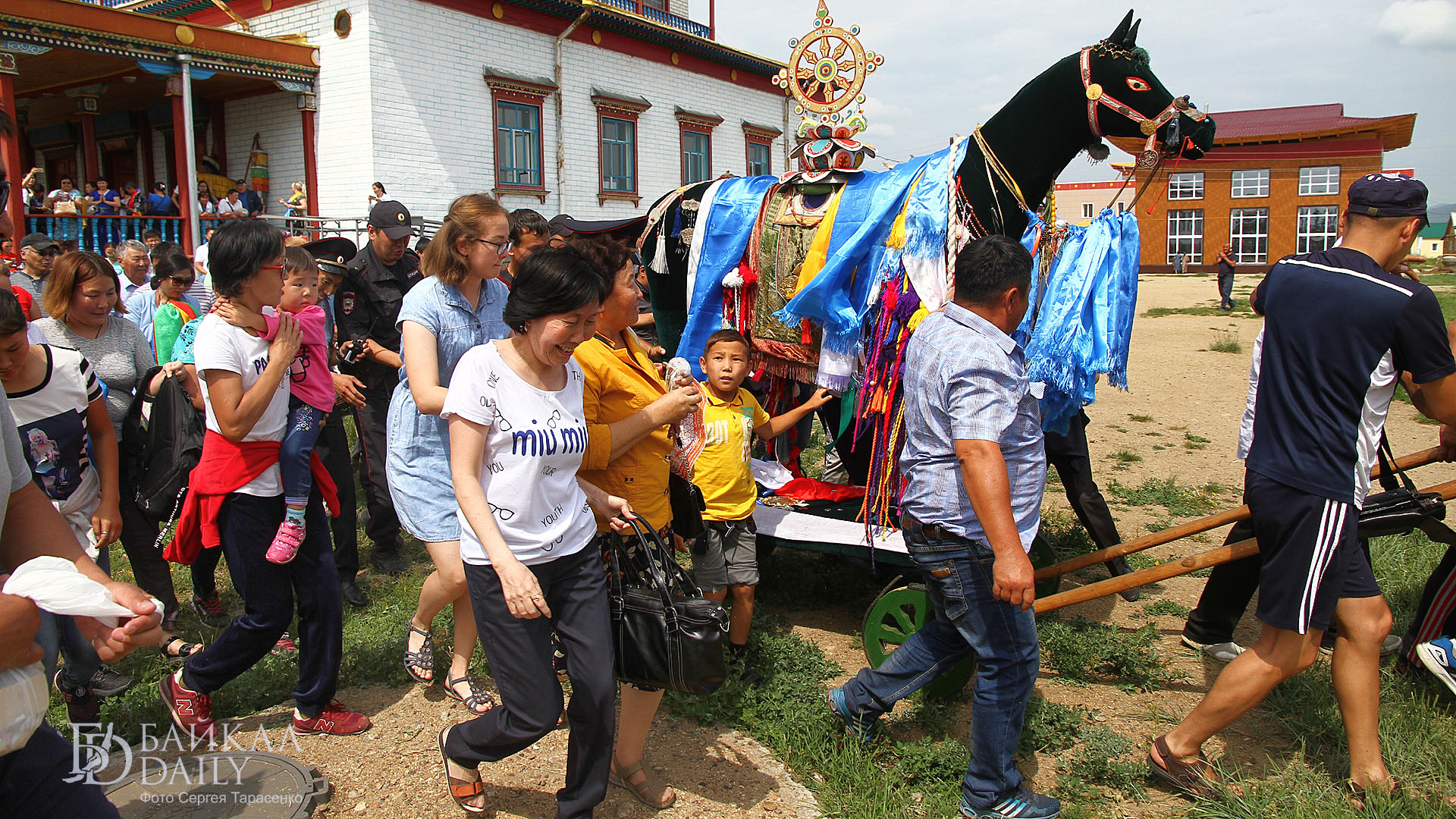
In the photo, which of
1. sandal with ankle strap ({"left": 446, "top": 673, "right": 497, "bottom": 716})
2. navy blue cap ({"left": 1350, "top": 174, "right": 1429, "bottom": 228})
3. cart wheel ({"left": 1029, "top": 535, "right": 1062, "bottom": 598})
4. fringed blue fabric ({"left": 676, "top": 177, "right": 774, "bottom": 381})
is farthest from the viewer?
fringed blue fabric ({"left": 676, "top": 177, "right": 774, "bottom": 381})

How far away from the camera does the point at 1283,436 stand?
2.81m

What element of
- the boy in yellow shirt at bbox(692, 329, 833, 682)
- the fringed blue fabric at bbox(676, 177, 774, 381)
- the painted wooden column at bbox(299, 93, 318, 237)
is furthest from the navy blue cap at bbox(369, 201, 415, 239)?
the painted wooden column at bbox(299, 93, 318, 237)

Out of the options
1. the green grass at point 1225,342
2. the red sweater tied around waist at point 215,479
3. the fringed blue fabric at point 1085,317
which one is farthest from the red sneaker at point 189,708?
the green grass at point 1225,342

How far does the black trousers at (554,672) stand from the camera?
2.53 m

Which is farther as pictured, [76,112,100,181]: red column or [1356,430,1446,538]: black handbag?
[76,112,100,181]: red column

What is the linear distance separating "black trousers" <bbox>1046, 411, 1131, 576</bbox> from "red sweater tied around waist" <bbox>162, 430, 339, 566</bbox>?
353cm

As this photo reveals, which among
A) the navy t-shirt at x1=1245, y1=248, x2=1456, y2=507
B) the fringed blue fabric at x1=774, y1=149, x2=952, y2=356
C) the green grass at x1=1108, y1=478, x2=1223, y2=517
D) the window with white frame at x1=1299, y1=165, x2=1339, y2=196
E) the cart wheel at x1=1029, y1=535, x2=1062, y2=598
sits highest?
the window with white frame at x1=1299, y1=165, x2=1339, y2=196

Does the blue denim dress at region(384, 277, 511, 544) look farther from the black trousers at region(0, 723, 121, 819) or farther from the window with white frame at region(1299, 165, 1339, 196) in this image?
the window with white frame at region(1299, 165, 1339, 196)

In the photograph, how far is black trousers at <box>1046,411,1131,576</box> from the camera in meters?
4.56

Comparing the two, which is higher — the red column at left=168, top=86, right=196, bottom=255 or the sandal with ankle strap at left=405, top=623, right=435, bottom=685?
the red column at left=168, top=86, right=196, bottom=255

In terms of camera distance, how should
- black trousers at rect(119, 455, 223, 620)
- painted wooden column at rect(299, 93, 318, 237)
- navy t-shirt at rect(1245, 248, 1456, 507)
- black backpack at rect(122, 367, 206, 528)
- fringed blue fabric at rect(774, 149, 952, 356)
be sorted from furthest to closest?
painted wooden column at rect(299, 93, 318, 237)
fringed blue fabric at rect(774, 149, 952, 356)
black trousers at rect(119, 455, 223, 620)
black backpack at rect(122, 367, 206, 528)
navy t-shirt at rect(1245, 248, 1456, 507)

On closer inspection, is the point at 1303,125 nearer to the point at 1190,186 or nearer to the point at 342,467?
the point at 1190,186

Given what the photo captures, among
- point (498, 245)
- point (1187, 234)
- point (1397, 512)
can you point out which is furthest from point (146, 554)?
point (1187, 234)

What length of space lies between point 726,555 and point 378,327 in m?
2.66
